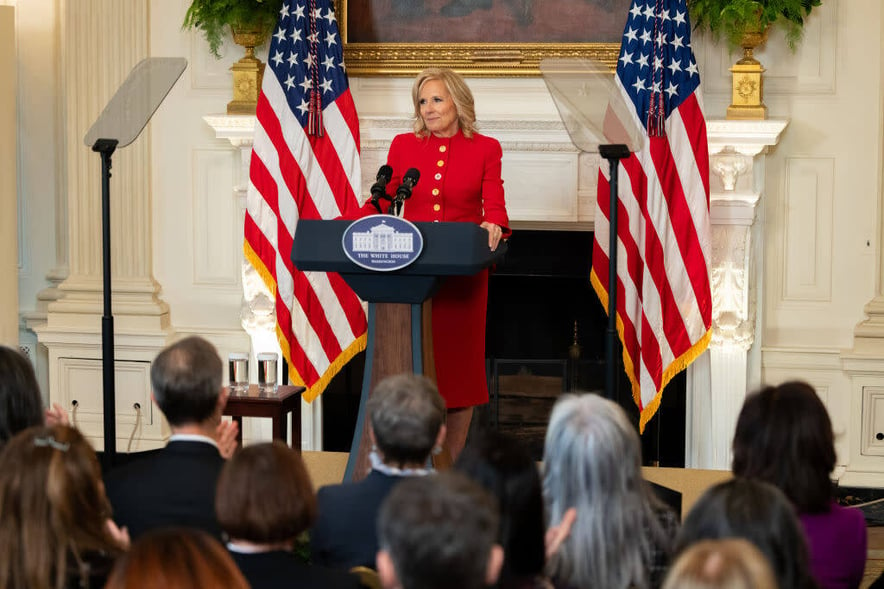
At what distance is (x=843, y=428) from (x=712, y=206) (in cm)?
134

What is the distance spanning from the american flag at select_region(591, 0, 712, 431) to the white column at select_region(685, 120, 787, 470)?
0.21 metres

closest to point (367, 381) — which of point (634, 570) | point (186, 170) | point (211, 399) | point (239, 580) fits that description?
point (211, 399)

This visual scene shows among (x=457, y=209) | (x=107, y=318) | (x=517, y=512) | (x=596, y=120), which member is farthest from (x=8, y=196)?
(x=517, y=512)

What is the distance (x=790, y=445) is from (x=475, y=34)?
4.16 m

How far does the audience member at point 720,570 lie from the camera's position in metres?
1.76

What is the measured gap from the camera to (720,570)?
1.77 m

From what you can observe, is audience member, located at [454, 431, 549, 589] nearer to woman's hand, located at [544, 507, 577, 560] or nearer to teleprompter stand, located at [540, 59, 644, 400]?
woman's hand, located at [544, 507, 577, 560]

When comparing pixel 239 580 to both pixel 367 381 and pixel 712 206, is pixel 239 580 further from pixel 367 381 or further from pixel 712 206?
pixel 712 206

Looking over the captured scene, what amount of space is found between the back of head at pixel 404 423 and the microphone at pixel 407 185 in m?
1.40

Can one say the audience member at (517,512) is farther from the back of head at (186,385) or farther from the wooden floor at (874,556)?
the wooden floor at (874,556)

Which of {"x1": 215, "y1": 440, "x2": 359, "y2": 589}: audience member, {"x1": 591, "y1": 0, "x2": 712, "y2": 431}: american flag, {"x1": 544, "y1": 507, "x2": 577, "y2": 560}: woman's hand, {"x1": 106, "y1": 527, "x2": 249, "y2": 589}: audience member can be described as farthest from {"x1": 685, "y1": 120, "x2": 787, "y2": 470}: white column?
{"x1": 106, "y1": 527, "x2": 249, "y2": 589}: audience member

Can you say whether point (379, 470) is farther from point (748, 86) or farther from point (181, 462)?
point (748, 86)

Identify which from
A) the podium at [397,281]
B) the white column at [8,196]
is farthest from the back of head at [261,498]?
the white column at [8,196]

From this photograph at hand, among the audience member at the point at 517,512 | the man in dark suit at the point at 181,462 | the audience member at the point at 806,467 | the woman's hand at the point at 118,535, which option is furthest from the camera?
the man in dark suit at the point at 181,462
